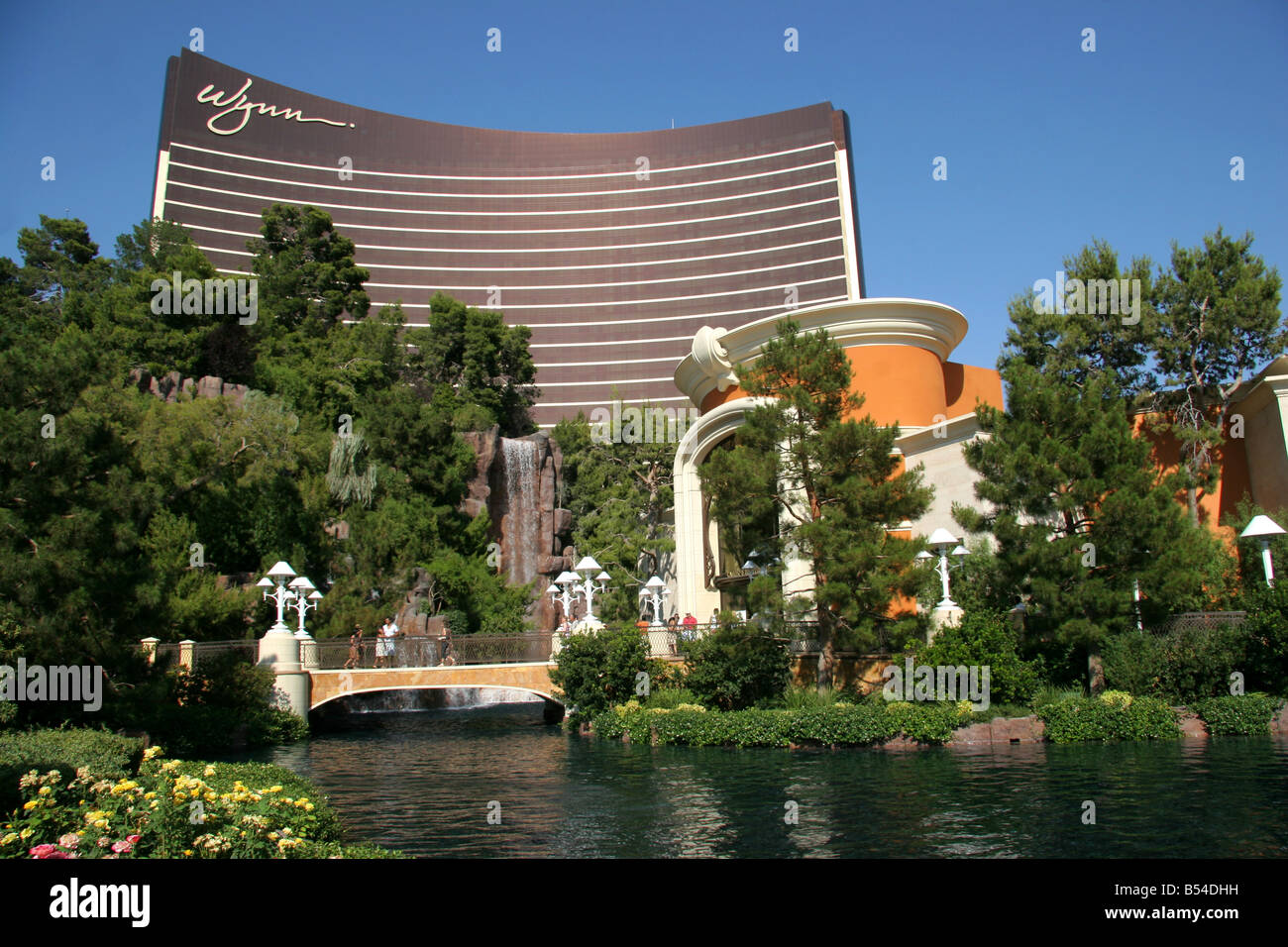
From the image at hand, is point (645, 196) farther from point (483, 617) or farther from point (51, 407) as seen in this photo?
point (51, 407)

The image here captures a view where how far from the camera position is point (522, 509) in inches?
1796

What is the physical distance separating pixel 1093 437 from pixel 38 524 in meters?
20.4

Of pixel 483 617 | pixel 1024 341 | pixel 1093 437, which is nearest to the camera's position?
pixel 1093 437

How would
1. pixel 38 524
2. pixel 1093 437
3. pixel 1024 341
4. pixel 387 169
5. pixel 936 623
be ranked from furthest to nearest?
1. pixel 387 169
2. pixel 1024 341
3. pixel 936 623
4. pixel 1093 437
5. pixel 38 524

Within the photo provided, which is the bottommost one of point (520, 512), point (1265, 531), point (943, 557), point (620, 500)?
point (943, 557)

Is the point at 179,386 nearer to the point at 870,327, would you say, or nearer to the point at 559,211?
the point at 870,327

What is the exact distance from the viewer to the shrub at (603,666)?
896 inches

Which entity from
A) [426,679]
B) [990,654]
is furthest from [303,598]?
[990,654]

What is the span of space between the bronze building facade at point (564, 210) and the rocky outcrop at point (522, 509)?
106ft

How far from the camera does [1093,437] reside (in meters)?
18.4

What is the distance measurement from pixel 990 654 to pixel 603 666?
9.16 m

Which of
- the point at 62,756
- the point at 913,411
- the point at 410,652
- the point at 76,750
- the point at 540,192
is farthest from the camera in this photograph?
the point at 540,192

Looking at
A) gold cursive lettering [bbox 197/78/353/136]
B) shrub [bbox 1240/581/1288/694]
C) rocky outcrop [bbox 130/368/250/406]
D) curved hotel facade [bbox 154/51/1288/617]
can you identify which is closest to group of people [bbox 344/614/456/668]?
rocky outcrop [bbox 130/368/250/406]
